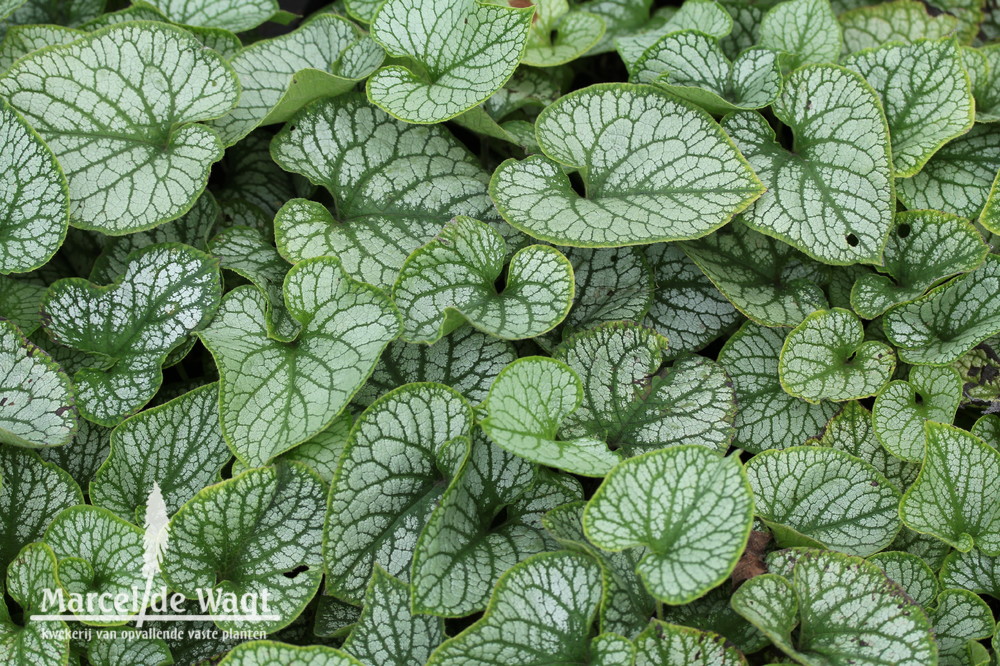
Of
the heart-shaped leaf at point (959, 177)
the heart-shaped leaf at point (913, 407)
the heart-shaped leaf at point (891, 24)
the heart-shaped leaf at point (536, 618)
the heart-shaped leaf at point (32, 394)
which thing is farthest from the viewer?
the heart-shaped leaf at point (891, 24)

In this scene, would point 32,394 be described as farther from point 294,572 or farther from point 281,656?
point 281,656

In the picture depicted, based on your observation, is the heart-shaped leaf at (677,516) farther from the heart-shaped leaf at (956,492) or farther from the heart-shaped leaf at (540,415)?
the heart-shaped leaf at (956,492)

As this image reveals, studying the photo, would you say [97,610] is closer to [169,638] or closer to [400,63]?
[169,638]

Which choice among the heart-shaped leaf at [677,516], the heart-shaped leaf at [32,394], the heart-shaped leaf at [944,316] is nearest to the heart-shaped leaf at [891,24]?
the heart-shaped leaf at [944,316]

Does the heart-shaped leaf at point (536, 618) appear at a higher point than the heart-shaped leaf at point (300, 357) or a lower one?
lower

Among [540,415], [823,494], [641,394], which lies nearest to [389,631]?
[540,415]

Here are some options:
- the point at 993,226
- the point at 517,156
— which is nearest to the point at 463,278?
the point at 517,156
